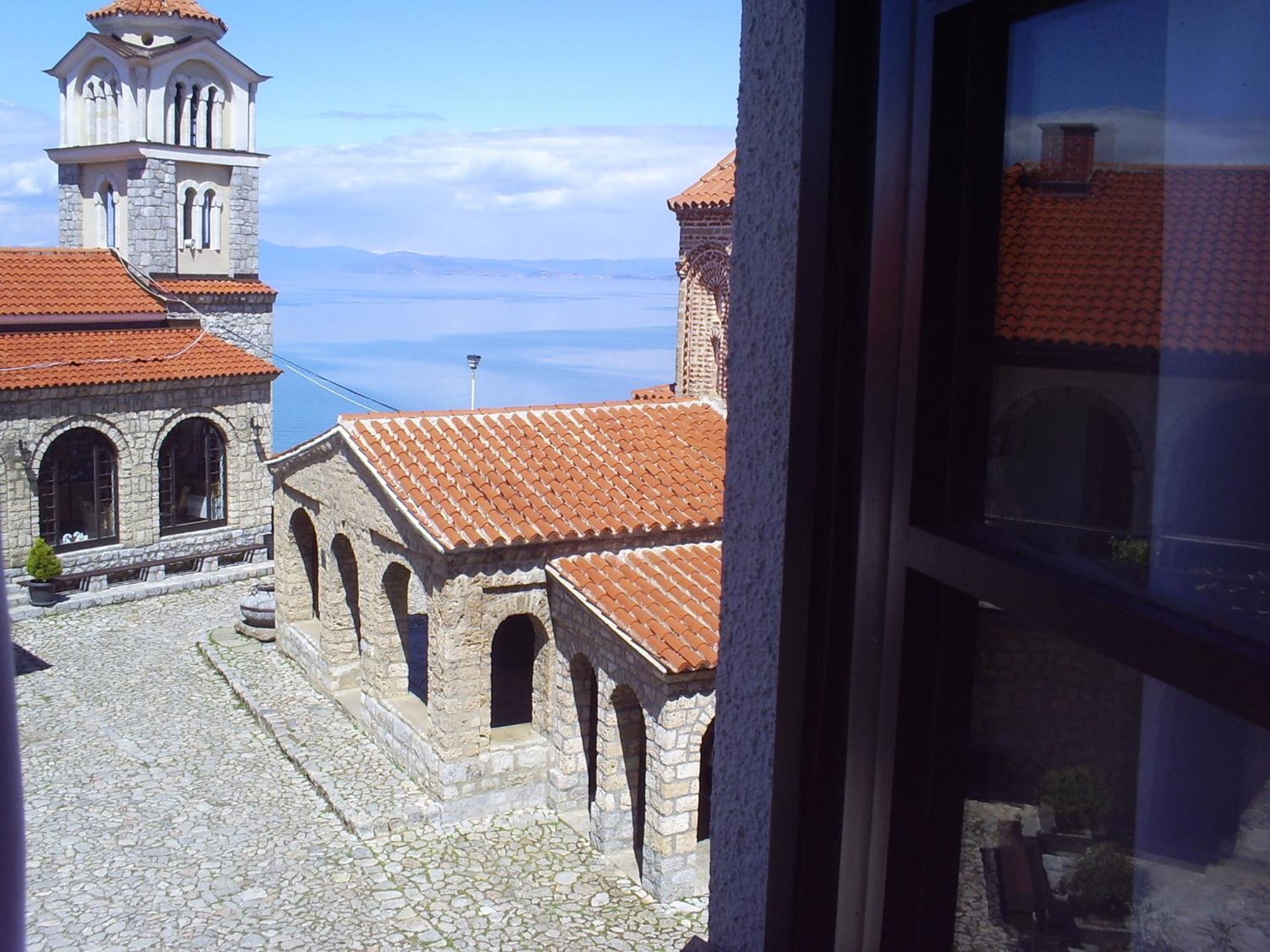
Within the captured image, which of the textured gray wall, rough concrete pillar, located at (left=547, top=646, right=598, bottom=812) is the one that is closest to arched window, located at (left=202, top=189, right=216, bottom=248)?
rough concrete pillar, located at (left=547, top=646, right=598, bottom=812)

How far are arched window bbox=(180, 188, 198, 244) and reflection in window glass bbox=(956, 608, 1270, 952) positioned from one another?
75.4 ft

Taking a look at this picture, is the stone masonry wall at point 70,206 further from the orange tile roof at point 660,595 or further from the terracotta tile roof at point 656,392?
the orange tile roof at point 660,595

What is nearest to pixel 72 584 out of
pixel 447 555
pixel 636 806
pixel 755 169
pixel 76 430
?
pixel 76 430

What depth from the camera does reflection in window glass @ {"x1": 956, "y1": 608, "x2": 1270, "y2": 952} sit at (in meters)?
0.70

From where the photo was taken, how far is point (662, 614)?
9742mm

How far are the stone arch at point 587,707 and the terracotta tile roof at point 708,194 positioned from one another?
677 centimetres

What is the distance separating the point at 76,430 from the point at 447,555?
9.51 meters

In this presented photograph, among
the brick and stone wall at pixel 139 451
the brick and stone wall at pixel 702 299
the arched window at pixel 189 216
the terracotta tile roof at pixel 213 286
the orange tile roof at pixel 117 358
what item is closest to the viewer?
the brick and stone wall at pixel 702 299

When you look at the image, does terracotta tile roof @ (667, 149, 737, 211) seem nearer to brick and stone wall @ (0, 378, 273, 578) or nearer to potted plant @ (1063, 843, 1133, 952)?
brick and stone wall @ (0, 378, 273, 578)

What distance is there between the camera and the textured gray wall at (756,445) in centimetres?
130

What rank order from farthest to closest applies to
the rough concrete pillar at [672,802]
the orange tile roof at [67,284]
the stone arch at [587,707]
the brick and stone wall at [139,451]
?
1. the orange tile roof at [67,284]
2. the brick and stone wall at [139,451]
3. the stone arch at [587,707]
4. the rough concrete pillar at [672,802]

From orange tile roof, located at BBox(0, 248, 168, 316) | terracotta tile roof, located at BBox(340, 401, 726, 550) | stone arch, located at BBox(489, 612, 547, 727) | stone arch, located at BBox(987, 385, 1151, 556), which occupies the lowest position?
stone arch, located at BBox(489, 612, 547, 727)

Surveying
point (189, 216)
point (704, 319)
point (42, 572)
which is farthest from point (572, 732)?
point (189, 216)

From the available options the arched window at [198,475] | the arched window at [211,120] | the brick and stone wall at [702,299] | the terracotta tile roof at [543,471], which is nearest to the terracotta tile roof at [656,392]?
the brick and stone wall at [702,299]
